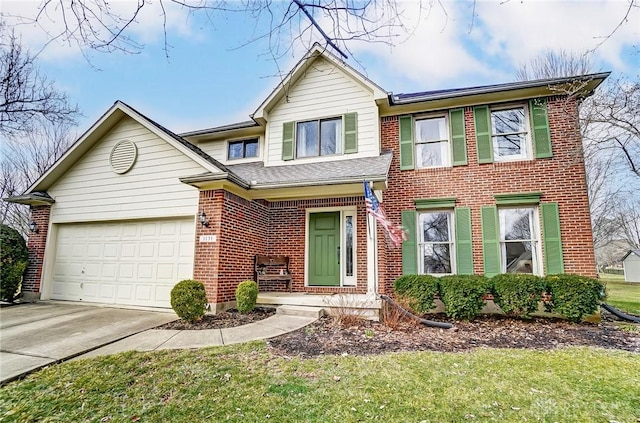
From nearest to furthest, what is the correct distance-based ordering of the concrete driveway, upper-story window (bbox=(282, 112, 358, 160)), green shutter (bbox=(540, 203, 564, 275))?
the concrete driveway < green shutter (bbox=(540, 203, 564, 275)) < upper-story window (bbox=(282, 112, 358, 160))

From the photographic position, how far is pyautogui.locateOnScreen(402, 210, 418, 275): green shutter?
8172 mm

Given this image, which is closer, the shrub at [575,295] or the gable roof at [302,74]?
the shrub at [575,295]

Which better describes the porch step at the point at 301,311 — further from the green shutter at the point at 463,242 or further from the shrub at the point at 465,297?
the green shutter at the point at 463,242

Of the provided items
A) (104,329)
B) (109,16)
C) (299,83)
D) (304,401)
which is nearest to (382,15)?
(109,16)

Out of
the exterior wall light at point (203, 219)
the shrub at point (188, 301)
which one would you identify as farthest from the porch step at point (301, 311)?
the exterior wall light at point (203, 219)

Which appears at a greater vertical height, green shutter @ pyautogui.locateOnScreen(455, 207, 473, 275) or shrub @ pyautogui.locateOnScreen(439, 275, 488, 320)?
green shutter @ pyautogui.locateOnScreen(455, 207, 473, 275)

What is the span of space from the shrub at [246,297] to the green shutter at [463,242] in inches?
199

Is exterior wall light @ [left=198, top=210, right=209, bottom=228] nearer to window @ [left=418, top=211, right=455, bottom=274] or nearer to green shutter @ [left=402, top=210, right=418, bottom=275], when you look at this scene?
green shutter @ [left=402, top=210, right=418, bottom=275]

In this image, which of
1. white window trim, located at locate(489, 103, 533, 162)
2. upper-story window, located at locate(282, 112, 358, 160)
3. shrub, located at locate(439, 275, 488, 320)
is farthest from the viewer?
upper-story window, located at locate(282, 112, 358, 160)

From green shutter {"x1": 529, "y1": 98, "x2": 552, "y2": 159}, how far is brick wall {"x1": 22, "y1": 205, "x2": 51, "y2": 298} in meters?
13.4

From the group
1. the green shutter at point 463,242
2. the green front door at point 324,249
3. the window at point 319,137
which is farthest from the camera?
the window at point 319,137

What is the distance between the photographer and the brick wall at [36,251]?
8.63m

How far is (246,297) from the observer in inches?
262

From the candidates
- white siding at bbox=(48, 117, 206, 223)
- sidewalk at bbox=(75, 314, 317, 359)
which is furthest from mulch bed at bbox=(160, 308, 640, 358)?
white siding at bbox=(48, 117, 206, 223)
